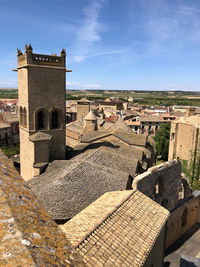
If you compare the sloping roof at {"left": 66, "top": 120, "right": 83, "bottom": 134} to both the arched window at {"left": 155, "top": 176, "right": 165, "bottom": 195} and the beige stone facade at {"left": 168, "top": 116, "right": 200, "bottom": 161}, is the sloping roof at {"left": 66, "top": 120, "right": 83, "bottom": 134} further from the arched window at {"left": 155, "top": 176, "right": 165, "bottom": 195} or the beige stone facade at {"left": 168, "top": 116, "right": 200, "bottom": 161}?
the arched window at {"left": 155, "top": 176, "right": 165, "bottom": 195}

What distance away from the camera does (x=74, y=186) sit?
10.7 meters

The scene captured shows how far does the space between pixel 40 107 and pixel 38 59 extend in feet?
10.1

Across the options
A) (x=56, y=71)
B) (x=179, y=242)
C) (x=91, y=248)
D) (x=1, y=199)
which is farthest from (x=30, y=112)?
(x=179, y=242)

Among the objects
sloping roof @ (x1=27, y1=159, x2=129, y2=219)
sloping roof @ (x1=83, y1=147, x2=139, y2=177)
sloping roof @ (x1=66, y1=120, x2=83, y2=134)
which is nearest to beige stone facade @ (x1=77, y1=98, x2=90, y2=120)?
sloping roof @ (x1=66, y1=120, x2=83, y2=134)

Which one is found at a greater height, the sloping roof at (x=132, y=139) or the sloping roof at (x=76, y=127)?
the sloping roof at (x=132, y=139)

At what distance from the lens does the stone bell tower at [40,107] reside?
1402cm

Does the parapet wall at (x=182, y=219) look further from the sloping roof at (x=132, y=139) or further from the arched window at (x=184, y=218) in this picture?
the sloping roof at (x=132, y=139)

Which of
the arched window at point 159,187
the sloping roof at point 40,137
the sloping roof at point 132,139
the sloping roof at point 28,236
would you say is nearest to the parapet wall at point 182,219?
the arched window at point 159,187

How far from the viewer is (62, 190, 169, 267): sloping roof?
19.0 ft

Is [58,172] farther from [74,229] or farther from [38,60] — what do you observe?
[38,60]

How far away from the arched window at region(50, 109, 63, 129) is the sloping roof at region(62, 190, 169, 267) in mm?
8002

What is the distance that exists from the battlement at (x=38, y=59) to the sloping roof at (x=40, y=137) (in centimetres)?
443

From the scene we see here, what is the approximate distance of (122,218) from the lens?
751cm

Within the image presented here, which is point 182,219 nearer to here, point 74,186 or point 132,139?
point 132,139
